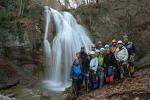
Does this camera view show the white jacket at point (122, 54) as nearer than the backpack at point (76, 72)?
Yes

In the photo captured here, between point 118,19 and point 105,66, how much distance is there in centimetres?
1192

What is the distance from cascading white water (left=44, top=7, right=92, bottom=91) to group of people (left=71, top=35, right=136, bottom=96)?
5.45 m

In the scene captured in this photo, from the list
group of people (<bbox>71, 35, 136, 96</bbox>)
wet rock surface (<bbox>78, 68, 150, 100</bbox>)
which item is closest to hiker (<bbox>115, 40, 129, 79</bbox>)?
group of people (<bbox>71, 35, 136, 96</bbox>)

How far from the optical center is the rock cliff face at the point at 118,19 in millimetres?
18828

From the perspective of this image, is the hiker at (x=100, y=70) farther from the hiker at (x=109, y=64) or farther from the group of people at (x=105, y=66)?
the hiker at (x=109, y=64)

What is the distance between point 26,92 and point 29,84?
1736 mm

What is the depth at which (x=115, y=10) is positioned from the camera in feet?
84.6

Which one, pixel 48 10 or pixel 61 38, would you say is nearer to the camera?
pixel 61 38

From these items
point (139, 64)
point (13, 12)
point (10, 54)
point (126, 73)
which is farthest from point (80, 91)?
point (13, 12)

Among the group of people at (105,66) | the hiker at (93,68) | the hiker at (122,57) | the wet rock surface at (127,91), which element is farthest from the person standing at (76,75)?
the hiker at (122,57)

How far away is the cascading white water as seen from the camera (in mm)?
21625

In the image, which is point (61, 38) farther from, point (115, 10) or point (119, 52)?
point (119, 52)

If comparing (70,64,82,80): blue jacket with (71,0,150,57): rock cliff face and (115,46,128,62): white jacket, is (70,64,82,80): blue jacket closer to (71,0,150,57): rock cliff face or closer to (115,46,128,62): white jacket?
(115,46,128,62): white jacket

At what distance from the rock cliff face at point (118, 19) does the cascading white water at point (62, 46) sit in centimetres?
84
